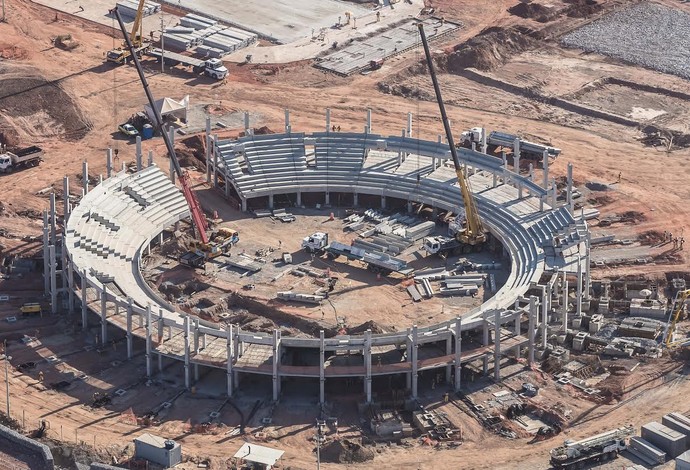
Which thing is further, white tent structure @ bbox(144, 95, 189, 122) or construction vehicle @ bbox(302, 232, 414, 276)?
white tent structure @ bbox(144, 95, 189, 122)

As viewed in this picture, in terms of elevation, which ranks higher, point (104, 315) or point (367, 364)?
point (367, 364)

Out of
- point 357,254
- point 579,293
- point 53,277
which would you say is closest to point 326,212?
point 357,254

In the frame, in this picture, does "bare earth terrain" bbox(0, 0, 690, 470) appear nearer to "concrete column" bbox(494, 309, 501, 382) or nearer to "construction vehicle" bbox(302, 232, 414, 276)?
"concrete column" bbox(494, 309, 501, 382)

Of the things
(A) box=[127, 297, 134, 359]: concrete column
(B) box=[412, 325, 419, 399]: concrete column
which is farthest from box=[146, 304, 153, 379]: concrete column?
(B) box=[412, 325, 419, 399]: concrete column

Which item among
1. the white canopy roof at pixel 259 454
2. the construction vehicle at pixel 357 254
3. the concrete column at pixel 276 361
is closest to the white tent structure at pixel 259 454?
the white canopy roof at pixel 259 454

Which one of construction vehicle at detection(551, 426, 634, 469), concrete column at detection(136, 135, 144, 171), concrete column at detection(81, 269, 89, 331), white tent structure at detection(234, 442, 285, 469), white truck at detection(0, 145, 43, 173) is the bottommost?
white tent structure at detection(234, 442, 285, 469)

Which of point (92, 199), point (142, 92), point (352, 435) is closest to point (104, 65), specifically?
point (142, 92)

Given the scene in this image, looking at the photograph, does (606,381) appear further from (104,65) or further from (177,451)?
(104,65)

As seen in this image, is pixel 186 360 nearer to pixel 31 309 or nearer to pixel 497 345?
pixel 31 309
